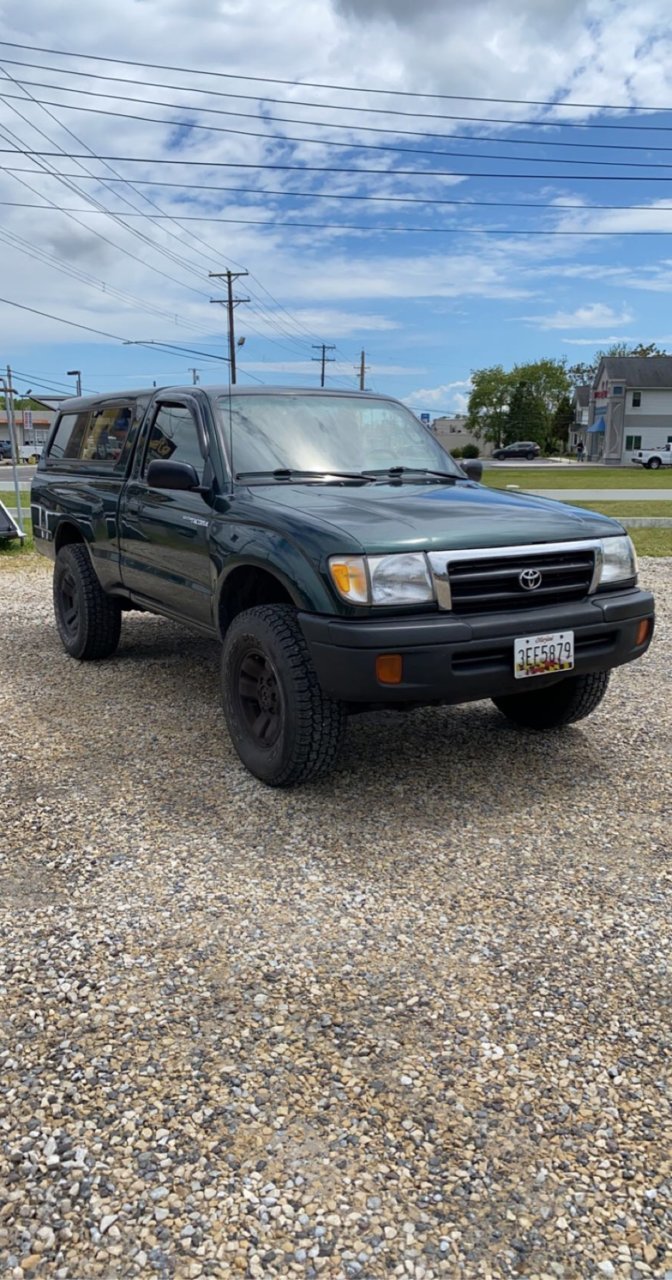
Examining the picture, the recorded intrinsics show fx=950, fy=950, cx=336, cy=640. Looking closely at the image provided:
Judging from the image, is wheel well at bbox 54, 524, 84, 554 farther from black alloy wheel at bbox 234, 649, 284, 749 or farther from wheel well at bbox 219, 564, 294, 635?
black alloy wheel at bbox 234, 649, 284, 749

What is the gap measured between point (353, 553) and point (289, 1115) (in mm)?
1993

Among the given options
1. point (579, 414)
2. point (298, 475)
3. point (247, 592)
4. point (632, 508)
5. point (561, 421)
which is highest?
point (579, 414)

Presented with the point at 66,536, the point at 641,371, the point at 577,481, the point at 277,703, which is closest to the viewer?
the point at 277,703

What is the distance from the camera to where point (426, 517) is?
12.8 ft

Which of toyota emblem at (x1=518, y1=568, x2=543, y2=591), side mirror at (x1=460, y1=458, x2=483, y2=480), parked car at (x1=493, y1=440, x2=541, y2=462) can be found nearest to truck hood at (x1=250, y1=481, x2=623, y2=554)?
toyota emblem at (x1=518, y1=568, x2=543, y2=591)

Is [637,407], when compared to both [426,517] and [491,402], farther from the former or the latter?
[426,517]

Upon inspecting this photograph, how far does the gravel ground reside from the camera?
1.88m

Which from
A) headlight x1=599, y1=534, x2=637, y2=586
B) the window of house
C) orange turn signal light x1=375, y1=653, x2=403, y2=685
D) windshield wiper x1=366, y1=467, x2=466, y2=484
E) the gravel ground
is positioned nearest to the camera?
the gravel ground

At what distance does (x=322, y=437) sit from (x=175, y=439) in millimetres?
866

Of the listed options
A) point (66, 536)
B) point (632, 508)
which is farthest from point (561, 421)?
point (66, 536)

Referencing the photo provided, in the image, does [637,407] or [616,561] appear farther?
[637,407]

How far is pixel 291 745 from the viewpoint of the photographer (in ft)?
12.6

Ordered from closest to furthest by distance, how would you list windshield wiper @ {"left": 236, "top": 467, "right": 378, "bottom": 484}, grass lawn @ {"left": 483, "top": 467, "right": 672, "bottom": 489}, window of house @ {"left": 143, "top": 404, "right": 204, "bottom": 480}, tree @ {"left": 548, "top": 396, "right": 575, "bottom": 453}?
1. windshield wiper @ {"left": 236, "top": 467, "right": 378, "bottom": 484}
2. window of house @ {"left": 143, "top": 404, "right": 204, "bottom": 480}
3. grass lawn @ {"left": 483, "top": 467, "right": 672, "bottom": 489}
4. tree @ {"left": 548, "top": 396, "right": 575, "bottom": 453}

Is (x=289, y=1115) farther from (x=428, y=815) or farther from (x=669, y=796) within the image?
(x=669, y=796)
